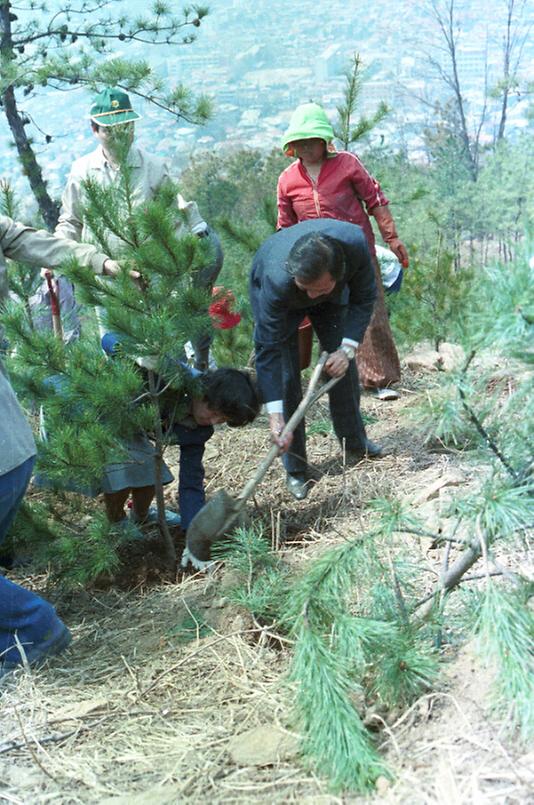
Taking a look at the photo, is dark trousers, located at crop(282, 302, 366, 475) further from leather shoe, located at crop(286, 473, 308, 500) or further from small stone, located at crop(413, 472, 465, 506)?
small stone, located at crop(413, 472, 465, 506)

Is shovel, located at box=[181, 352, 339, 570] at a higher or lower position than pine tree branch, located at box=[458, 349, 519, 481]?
lower

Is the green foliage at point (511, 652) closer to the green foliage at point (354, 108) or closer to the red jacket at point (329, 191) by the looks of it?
the red jacket at point (329, 191)

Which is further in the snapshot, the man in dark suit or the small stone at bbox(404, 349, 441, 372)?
the small stone at bbox(404, 349, 441, 372)

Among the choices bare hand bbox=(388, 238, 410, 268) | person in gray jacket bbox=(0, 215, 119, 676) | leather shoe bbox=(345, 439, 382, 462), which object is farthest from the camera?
bare hand bbox=(388, 238, 410, 268)

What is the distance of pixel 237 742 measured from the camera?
6.43 ft

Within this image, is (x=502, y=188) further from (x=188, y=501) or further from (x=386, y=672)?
(x=386, y=672)

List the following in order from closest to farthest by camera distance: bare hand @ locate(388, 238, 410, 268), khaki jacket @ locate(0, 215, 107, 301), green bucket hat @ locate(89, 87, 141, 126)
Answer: khaki jacket @ locate(0, 215, 107, 301), green bucket hat @ locate(89, 87, 141, 126), bare hand @ locate(388, 238, 410, 268)

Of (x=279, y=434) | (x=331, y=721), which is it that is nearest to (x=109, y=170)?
(x=279, y=434)

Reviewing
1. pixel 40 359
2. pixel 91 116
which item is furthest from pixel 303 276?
pixel 91 116

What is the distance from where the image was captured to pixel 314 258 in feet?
9.61

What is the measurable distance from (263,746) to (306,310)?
200 cm

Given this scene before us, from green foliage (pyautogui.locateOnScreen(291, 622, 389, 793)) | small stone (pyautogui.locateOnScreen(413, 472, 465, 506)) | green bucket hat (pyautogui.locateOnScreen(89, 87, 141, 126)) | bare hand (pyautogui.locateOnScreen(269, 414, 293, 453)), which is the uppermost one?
green bucket hat (pyautogui.locateOnScreen(89, 87, 141, 126))

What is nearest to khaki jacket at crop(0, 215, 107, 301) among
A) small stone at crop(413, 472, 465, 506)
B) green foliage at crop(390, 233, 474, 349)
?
small stone at crop(413, 472, 465, 506)

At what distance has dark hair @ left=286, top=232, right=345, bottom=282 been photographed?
2.94 m
